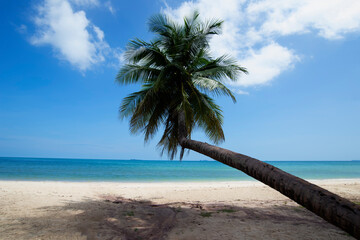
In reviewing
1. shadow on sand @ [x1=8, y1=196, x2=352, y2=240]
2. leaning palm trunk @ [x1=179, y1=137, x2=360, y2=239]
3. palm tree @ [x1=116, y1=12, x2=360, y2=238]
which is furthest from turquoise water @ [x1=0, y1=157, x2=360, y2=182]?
leaning palm trunk @ [x1=179, y1=137, x2=360, y2=239]

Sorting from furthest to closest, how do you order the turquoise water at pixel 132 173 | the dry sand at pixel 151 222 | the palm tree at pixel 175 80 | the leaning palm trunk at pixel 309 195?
the turquoise water at pixel 132 173, the palm tree at pixel 175 80, the dry sand at pixel 151 222, the leaning palm trunk at pixel 309 195

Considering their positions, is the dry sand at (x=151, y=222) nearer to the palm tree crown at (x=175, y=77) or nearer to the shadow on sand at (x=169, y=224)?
the shadow on sand at (x=169, y=224)

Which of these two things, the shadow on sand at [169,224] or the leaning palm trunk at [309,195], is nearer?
the leaning palm trunk at [309,195]

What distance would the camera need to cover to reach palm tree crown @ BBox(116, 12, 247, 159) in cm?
741

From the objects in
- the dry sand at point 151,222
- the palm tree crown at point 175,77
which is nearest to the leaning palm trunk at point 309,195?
the dry sand at point 151,222

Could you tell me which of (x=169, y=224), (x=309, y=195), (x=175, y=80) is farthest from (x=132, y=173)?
(x=309, y=195)

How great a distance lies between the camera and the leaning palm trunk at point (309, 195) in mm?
2084

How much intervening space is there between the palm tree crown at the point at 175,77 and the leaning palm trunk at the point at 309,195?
3687 millimetres

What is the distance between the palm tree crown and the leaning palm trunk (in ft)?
12.1

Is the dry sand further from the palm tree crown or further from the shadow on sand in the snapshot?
the palm tree crown

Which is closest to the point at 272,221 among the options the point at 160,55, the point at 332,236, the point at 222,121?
the point at 332,236

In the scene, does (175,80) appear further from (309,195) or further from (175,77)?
(309,195)

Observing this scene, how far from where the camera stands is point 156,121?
8508mm

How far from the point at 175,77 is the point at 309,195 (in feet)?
19.8
